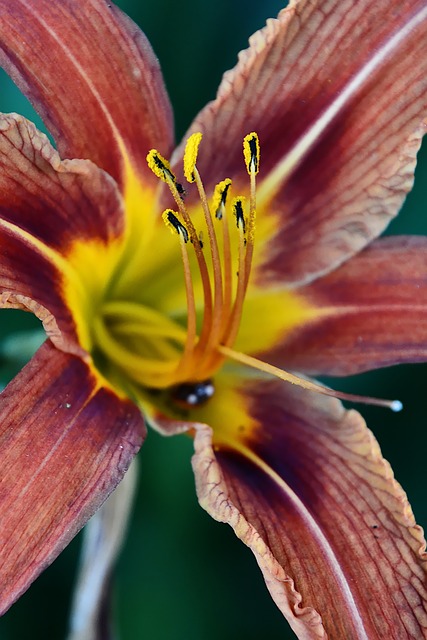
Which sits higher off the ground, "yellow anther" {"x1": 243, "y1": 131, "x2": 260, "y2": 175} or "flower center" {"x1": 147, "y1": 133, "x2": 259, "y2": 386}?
"yellow anther" {"x1": 243, "y1": 131, "x2": 260, "y2": 175}

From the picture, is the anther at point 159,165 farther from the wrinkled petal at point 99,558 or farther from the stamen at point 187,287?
the wrinkled petal at point 99,558

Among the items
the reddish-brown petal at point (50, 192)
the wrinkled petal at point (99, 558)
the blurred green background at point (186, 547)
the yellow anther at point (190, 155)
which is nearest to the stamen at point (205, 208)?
the yellow anther at point (190, 155)

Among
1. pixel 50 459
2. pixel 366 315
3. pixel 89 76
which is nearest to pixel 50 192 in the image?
pixel 89 76

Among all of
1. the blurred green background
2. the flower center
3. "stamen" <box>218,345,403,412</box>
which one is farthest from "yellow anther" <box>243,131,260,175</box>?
the blurred green background

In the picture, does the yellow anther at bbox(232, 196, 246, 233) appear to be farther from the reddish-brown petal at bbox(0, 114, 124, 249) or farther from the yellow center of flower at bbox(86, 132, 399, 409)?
the reddish-brown petal at bbox(0, 114, 124, 249)

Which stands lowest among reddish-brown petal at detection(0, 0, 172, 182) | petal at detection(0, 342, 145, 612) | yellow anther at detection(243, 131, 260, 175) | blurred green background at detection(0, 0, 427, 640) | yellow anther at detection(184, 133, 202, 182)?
blurred green background at detection(0, 0, 427, 640)

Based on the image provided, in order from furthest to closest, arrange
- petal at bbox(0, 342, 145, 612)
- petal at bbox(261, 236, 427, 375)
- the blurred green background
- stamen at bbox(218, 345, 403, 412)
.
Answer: the blurred green background
petal at bbox(261, 236, 427, 375)
stamen at bbox(218, 345, 403, 412)
petal at bbox(0, 342, 145, 612)
